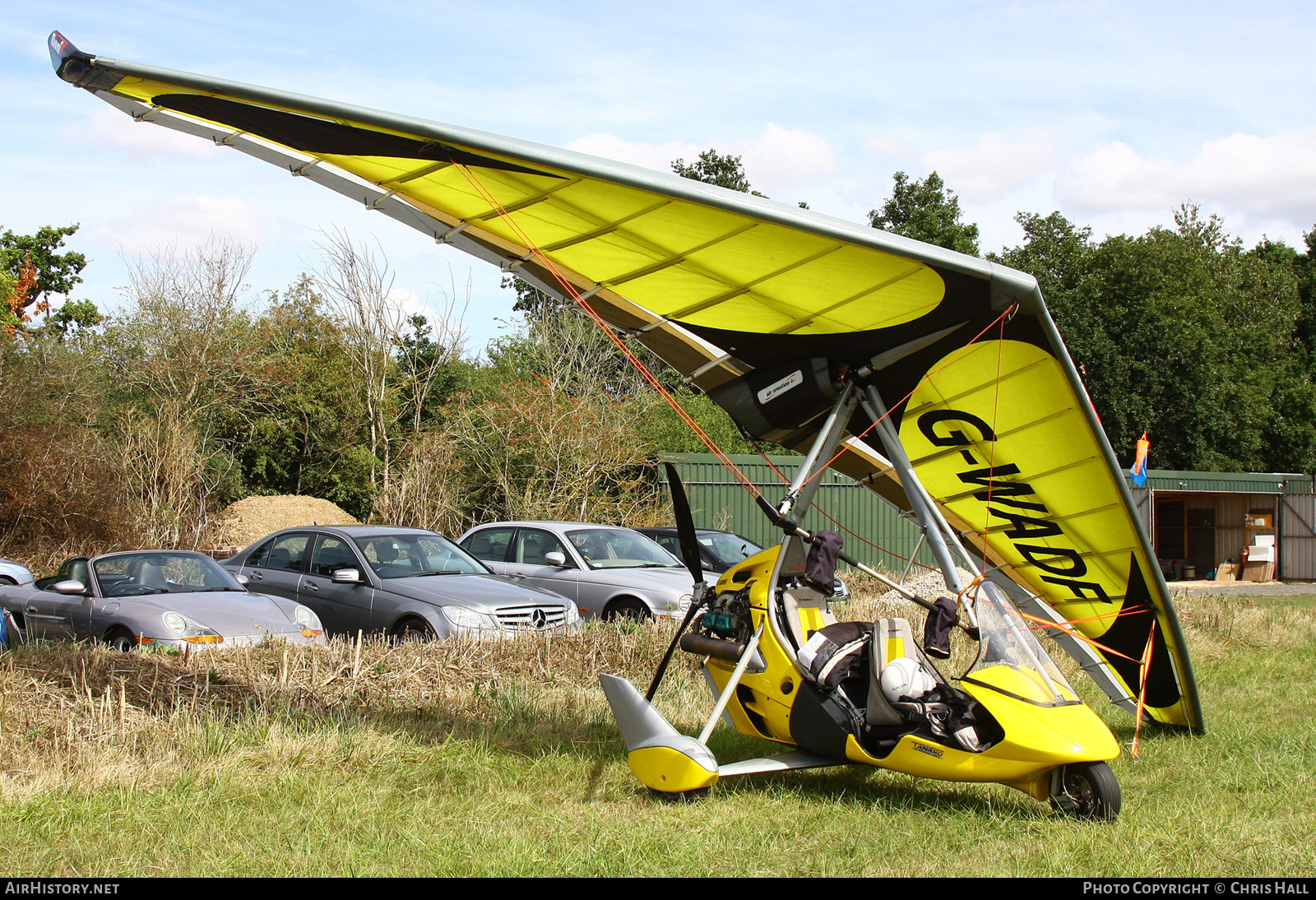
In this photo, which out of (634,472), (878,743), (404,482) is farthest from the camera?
(634,472)

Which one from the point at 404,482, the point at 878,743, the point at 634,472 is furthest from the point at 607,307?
the point at 634,472

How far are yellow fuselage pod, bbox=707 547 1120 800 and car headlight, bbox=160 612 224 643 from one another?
542 cm

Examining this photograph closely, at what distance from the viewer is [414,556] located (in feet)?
37.7

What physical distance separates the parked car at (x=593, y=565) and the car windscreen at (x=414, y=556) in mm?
1295

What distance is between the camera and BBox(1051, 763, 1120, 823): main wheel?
16.8 feet

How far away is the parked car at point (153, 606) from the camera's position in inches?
356

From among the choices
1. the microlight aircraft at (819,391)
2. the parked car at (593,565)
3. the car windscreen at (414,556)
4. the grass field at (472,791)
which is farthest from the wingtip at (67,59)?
the parked car at (593,565)

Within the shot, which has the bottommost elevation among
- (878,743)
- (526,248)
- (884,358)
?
(878,743)

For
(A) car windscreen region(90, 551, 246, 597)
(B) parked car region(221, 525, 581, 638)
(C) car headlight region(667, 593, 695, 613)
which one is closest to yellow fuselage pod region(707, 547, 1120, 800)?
(B) parked car region(221, 525, 581, 638)

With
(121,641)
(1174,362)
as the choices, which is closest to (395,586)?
(121,641)

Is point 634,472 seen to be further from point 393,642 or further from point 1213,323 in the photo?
point 1213,323

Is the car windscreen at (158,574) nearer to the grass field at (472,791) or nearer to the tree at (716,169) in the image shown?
the grass field at (472,791)

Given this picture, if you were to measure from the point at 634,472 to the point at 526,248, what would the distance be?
17.1 metres

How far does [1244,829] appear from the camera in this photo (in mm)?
5113
